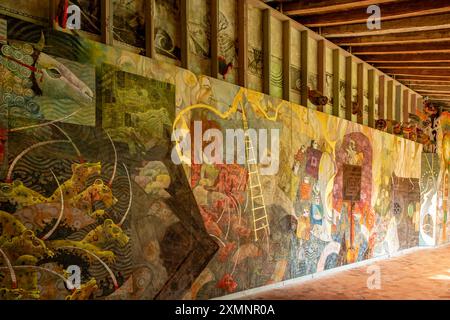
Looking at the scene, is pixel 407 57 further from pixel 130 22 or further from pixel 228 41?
pixel 130 22

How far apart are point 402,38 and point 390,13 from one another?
1.10 meters

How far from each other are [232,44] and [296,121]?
162 cm

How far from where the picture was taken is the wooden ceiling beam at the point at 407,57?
7.63m

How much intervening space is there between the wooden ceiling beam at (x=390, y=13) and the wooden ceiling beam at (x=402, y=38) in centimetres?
64

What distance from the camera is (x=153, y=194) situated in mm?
4219

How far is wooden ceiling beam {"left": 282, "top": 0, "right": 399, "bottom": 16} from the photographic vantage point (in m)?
5.53

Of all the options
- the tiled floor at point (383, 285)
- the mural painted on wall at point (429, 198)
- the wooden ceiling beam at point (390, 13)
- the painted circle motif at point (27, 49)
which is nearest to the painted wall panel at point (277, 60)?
the wooden ceiling beam at point (390, 13)

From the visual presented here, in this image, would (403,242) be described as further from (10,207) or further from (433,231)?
(10,207)

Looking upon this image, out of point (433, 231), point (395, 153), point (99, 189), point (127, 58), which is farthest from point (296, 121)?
point (433, 231)

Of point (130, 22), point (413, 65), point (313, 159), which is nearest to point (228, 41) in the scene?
point (130, 22)

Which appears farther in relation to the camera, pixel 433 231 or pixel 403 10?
pixel 433 231

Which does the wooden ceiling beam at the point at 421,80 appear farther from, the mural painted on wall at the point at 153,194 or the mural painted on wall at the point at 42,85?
the mural painted on wall at the point at 42,85

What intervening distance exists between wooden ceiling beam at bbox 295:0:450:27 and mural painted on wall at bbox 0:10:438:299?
1387 mm

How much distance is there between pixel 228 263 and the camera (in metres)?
5.11
